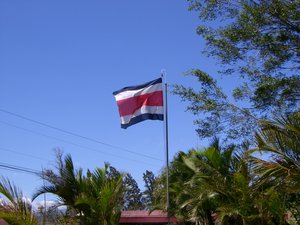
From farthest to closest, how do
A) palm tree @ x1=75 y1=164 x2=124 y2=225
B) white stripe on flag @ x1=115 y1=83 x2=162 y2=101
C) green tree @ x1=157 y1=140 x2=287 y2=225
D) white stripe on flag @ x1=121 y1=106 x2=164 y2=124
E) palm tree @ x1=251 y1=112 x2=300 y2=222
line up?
1. white stripe on flag @ x1=115 y1=83 x2=162 y2=101
2. white stripe on flag @ x1=121 y1=106 x2=164 y2=124
3. palm tree @ x1=75 y1=164 x2=124 y2=225
4. green tree @ x1=157 y1=140 x2=287 y2=225
5. palm tree @ x1=251 y1=112 x2=300 y2=222

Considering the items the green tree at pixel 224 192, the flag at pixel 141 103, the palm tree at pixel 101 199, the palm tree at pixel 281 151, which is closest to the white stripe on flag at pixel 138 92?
the flag at pixel 141 103

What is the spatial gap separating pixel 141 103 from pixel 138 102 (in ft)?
0.33

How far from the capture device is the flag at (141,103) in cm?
1455

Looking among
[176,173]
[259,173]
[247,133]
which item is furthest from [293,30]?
[176,173]

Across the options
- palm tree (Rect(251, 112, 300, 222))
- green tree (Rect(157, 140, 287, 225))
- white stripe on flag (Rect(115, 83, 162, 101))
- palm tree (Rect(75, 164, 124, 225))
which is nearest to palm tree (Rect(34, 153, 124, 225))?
palm tree (Rect(75, 164, 124, 225))

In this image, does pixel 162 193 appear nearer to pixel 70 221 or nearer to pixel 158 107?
pixel 158 107

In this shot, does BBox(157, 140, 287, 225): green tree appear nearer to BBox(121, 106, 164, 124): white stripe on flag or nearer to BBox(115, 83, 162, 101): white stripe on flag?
BBox(121, 106, 164, 124): white stripe on flag

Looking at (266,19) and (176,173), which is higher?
(266,19)

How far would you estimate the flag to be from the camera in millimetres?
14555

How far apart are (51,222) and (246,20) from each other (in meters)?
6.77

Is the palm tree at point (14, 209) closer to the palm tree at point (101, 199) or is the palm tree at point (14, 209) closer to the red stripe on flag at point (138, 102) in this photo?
the palm tree at point (101, 199)

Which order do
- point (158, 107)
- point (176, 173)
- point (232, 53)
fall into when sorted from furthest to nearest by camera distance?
point (176, 173) → point (158, 107) → point (232, 53)

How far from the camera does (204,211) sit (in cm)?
1541

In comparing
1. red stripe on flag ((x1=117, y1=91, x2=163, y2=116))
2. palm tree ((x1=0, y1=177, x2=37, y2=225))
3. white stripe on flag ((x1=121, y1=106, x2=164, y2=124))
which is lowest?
palm tree ((x1=0, y1=177, x2=37, y2=225))
